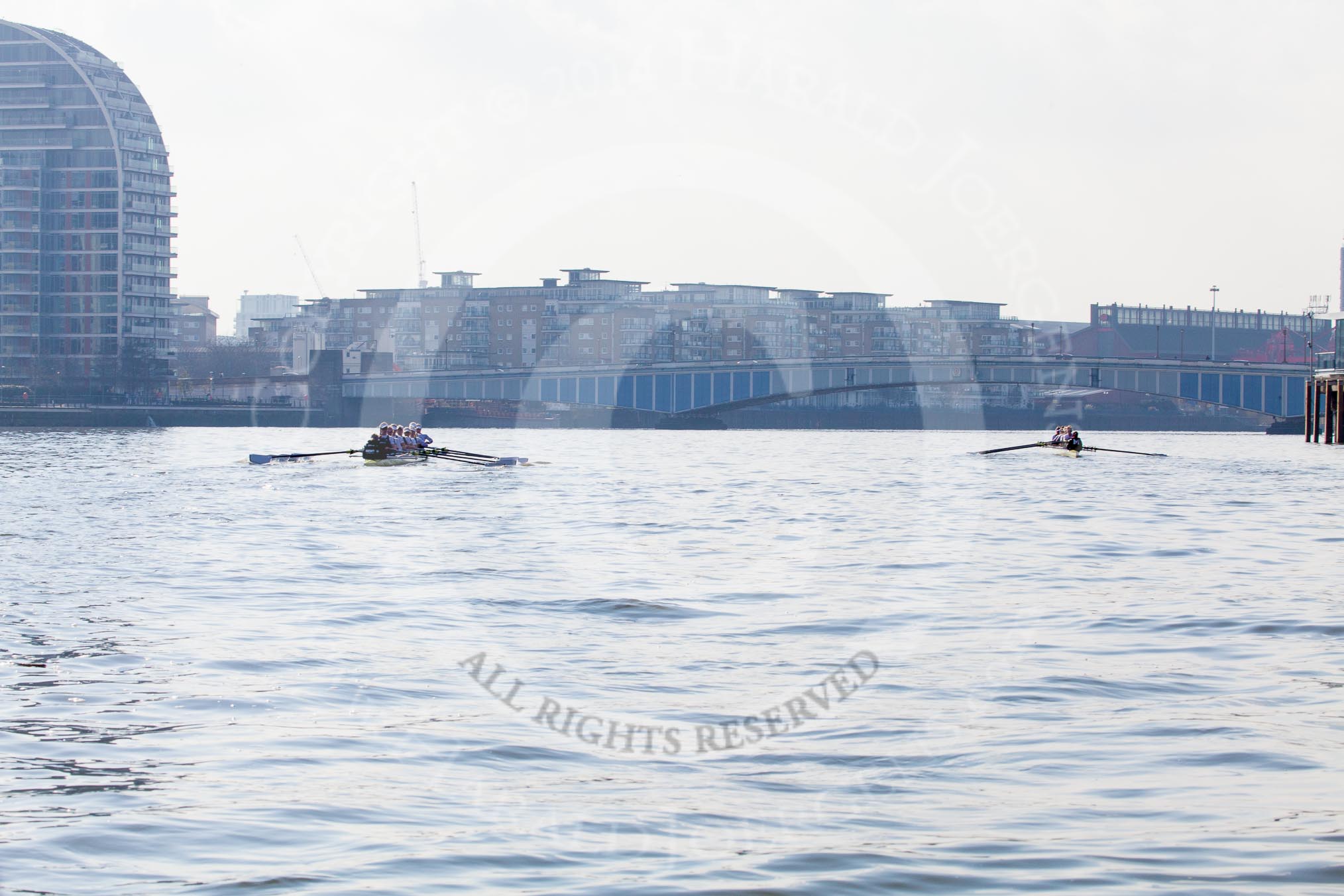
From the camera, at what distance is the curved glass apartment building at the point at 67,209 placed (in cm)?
17238

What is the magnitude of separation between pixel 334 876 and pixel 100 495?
4240 centimetres

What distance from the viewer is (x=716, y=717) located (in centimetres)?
1562

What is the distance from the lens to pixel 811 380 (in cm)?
14650

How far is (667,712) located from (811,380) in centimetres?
13144

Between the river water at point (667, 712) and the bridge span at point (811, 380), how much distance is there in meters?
100

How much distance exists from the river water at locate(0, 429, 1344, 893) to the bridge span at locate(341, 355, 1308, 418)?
100117 mm

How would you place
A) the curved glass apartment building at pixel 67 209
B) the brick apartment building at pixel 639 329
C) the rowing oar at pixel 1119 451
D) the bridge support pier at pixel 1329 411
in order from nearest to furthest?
the rowing oar at pixel 1119 451 < the bridge support pier at pixel 1329 411 < the curved glass apartment building at pixel 67 209 < the brick apartment building at pixel 639 329

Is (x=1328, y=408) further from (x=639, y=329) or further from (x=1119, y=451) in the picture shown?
(x=639, y=329)

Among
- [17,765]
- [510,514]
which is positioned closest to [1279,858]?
[17,765]

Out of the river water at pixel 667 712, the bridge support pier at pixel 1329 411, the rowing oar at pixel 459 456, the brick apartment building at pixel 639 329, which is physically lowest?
the river water at pixel 667 712

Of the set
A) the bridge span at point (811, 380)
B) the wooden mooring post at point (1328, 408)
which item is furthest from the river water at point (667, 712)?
the bridge span at point (811, 380)

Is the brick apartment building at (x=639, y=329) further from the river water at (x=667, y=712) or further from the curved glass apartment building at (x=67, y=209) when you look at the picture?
the river water at (x=667, y=712)

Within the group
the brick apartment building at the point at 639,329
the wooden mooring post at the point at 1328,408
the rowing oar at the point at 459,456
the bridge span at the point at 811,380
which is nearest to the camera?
the rowing oar at the point at 459,456

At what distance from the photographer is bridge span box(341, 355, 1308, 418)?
136 meters
